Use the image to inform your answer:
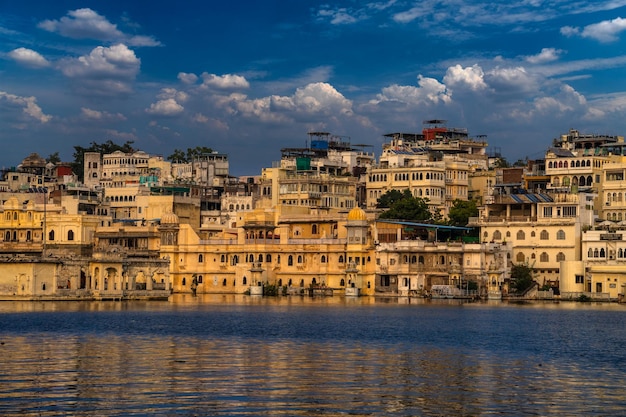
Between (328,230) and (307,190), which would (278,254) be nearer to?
(328,230)

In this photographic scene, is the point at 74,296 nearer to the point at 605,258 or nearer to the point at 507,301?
the point at 507,301

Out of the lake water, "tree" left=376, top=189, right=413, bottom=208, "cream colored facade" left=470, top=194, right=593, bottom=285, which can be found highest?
"tree" left=376, top=189, right=413, bottom=208

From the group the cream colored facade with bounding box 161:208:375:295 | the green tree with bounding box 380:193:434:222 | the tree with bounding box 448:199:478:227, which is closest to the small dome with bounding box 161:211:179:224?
the cream colored facade with bounding box 161:208:375:295

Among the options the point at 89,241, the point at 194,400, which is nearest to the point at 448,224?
the point at 89,241

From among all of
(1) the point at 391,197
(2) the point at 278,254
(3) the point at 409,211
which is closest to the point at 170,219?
(2) the point at 278,254

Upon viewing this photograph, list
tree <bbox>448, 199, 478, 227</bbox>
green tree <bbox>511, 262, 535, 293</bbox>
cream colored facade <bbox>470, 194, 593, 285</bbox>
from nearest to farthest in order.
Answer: green tree <bbox>511, 262, 535, 293</bbox>
cream colored facade <bbox>470, 194, 593, 285</bbox>
tree <bbox>448, 199, 478, 227</bbox>

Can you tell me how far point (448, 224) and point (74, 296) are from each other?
121ft

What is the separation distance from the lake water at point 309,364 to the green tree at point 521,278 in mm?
22366

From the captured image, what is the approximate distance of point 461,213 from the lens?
10856 centimetres

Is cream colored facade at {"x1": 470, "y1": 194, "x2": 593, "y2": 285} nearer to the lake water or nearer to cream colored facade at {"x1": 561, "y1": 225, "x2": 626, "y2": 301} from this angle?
cream colored facade at {"x1": 561, "y1": 225, "x2": 626, "y2": 301}

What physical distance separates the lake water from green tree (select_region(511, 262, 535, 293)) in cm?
2237

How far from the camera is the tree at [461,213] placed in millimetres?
107938

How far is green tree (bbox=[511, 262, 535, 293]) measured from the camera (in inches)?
3740

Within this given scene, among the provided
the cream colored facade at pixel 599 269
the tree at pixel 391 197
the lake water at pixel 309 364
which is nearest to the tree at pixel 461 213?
the tree at pixel 391 197
